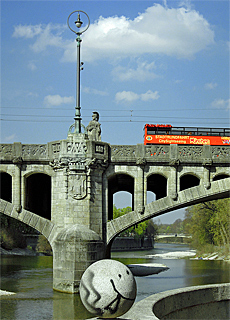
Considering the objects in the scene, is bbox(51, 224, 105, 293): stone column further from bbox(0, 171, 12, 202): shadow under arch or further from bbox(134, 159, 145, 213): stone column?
bbox(0, 171, 12, 202): shadow under arch

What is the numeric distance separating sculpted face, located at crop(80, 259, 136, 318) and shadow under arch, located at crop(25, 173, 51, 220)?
19.5 meters

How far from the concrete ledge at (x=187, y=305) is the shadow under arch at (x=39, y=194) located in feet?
56.2

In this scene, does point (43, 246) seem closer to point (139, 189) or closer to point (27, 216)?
point (27, 216)

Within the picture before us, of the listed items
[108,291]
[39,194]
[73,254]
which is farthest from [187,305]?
[39,194]

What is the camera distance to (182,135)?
32.4m

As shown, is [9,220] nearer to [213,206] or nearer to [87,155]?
[213,206]

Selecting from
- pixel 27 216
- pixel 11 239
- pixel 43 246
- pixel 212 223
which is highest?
pixel 27 216

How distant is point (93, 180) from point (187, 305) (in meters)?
11.6

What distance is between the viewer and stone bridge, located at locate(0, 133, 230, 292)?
23.8m

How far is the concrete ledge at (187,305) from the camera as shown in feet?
37.9

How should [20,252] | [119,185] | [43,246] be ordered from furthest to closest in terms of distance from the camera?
[43,246] → [20,252] → [119,185]

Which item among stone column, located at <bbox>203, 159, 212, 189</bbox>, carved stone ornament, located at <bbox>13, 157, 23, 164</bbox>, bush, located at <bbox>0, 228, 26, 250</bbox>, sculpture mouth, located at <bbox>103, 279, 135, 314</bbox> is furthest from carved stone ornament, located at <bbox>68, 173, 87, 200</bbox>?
bush, located at <bbox>0, 228, 26, 250</bbox>

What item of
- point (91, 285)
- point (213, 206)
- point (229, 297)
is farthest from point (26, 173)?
point (213, 206)

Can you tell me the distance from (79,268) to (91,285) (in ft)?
41.8
